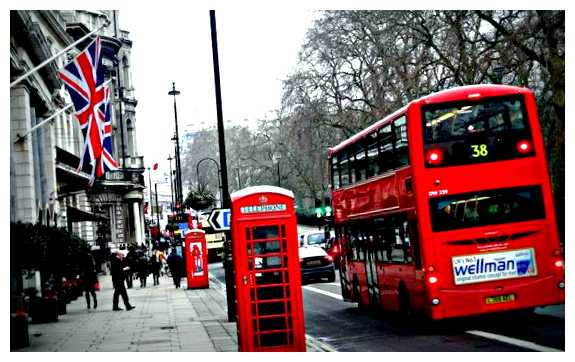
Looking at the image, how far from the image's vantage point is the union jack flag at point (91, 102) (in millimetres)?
17422

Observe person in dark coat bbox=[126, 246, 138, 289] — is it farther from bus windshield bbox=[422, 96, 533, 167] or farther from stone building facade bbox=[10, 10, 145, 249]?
bus windshield bbox=[422, 96, 533, 167]

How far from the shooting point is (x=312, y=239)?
131ft

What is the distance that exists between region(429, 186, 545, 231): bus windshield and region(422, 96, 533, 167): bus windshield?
1.66 ft

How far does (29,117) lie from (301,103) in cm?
1987

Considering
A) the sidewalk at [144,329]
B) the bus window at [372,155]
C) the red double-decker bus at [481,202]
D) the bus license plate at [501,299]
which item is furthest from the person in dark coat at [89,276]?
the bus license plate at [501,299]

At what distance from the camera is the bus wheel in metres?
16.5

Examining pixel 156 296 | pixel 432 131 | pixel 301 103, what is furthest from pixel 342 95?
pixel 432 131

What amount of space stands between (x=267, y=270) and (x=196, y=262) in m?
22.5

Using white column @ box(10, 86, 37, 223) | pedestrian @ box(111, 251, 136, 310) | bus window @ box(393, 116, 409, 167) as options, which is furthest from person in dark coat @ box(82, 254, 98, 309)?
bus window @ box(393, 116, 409, 167)

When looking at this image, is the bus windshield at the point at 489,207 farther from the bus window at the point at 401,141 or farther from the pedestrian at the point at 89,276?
the pedestrian at the point at 89,276

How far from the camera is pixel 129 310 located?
24.4 m

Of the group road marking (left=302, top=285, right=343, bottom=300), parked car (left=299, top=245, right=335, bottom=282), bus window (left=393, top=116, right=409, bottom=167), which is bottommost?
road marking (left=302, top=285, right=343, bottom=300)

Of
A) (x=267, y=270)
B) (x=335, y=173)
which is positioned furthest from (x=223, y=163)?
(x=267, y=270)

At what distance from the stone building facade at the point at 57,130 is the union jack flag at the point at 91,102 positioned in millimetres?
694
